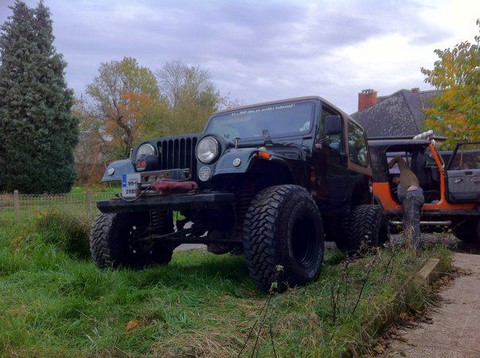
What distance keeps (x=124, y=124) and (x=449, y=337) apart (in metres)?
37.5

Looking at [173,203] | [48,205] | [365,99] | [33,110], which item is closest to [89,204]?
[48,205]

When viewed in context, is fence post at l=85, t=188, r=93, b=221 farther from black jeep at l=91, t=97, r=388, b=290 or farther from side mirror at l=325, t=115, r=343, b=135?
side mirror at l=325, t=115, r=343, b=135

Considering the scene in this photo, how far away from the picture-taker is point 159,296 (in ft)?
14.3

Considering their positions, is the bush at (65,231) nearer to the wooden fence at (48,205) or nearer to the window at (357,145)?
the wooden fence at (48,205)

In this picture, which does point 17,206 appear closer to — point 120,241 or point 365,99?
point 120,241

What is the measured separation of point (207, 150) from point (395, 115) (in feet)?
120

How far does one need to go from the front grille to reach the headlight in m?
0.19

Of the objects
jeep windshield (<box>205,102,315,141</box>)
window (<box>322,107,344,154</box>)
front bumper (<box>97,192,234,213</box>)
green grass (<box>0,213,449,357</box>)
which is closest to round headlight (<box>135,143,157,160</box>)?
front bumper (<box>97,192,234,213</box>)

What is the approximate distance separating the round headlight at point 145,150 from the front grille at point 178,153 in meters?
0.07

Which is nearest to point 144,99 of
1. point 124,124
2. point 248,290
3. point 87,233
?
point 124,124

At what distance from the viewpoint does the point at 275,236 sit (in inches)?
176

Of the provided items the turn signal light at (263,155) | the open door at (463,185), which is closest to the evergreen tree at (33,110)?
the open door at (463,185)

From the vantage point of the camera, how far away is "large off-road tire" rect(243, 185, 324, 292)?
4.48 m

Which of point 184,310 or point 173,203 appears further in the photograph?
point 173,203
